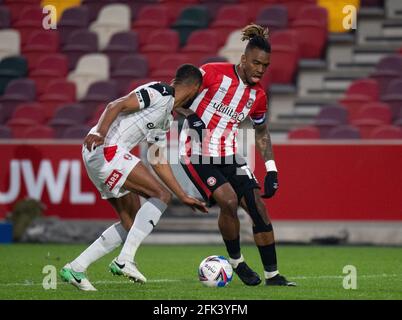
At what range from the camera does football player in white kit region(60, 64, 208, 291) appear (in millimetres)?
8258

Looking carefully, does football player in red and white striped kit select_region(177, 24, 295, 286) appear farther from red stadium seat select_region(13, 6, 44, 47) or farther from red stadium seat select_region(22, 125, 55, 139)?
red stadium seat select_region(13, 6, 44, 47)

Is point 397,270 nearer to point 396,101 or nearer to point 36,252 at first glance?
point 36,252

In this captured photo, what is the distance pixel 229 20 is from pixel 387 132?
425 cm

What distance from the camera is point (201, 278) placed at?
8.70m

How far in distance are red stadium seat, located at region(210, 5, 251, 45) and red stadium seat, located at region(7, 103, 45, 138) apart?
11.2 feet

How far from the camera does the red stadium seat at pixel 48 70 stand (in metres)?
18.2

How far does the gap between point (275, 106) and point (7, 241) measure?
16.3 feet

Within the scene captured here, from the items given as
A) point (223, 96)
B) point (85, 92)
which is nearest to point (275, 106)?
point (85, 92)

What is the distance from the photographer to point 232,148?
922 cm

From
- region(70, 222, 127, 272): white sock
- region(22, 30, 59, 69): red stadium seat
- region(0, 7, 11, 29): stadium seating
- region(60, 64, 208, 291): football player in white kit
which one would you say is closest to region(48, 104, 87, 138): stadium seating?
region(22, 30, 59, 69): red stadium seat

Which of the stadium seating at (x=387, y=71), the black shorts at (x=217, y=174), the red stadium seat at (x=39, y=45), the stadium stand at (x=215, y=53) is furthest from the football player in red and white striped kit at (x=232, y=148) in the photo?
the red stadium seat at (x=39, y=45)

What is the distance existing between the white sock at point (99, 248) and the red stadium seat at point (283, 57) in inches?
357

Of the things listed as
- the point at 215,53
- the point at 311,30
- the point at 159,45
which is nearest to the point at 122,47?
the point at 159,45

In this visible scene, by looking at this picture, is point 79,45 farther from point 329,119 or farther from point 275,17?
point 329,119
